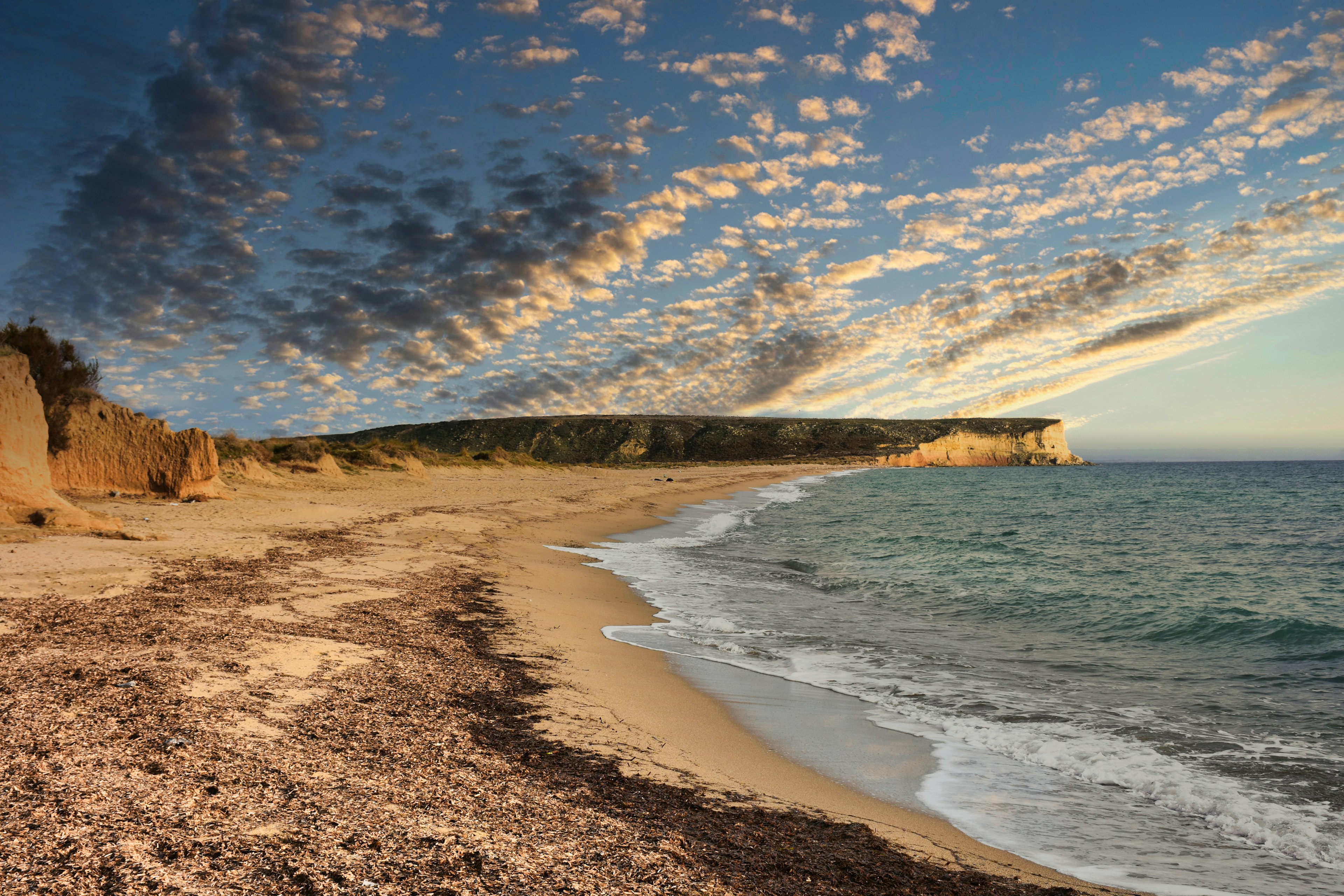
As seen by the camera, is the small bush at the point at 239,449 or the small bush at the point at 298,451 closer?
the small bush at the point at 239,449

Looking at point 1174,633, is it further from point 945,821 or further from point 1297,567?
point 1297,567

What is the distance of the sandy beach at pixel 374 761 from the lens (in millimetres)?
2619

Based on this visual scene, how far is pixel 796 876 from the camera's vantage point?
9.82ft

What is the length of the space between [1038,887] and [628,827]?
2.12 meters

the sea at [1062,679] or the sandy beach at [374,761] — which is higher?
the sandy beach at [374,761]

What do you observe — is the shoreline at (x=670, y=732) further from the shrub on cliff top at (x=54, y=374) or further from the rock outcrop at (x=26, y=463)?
the shrub on cliff top at (x=54, y=374)

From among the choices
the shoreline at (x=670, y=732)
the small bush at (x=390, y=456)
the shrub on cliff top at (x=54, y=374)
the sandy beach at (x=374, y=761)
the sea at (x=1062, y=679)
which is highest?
the shrub on cliff top at (x=54, y=374)

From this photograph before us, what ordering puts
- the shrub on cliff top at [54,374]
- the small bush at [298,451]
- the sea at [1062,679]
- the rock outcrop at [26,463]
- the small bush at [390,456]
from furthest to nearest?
the small bush at [390,456] < the small bush at [298,451] < the shrub on cliff top at [54,374] < the rock outcrop at [26,463] < the sea at [1062,679]

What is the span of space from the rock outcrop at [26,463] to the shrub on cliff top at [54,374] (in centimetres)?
432

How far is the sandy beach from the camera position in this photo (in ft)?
8.59

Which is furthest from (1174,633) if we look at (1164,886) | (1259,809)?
(1164,886)

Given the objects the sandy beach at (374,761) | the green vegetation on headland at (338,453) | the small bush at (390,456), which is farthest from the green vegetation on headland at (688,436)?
the sandy beach at (374,761)

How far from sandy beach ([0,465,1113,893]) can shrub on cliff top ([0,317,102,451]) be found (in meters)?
7.48

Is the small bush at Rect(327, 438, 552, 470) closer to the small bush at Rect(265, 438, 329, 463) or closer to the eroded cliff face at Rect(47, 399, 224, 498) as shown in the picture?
A: the small bush at Rect(265, 438, 329, 463)
